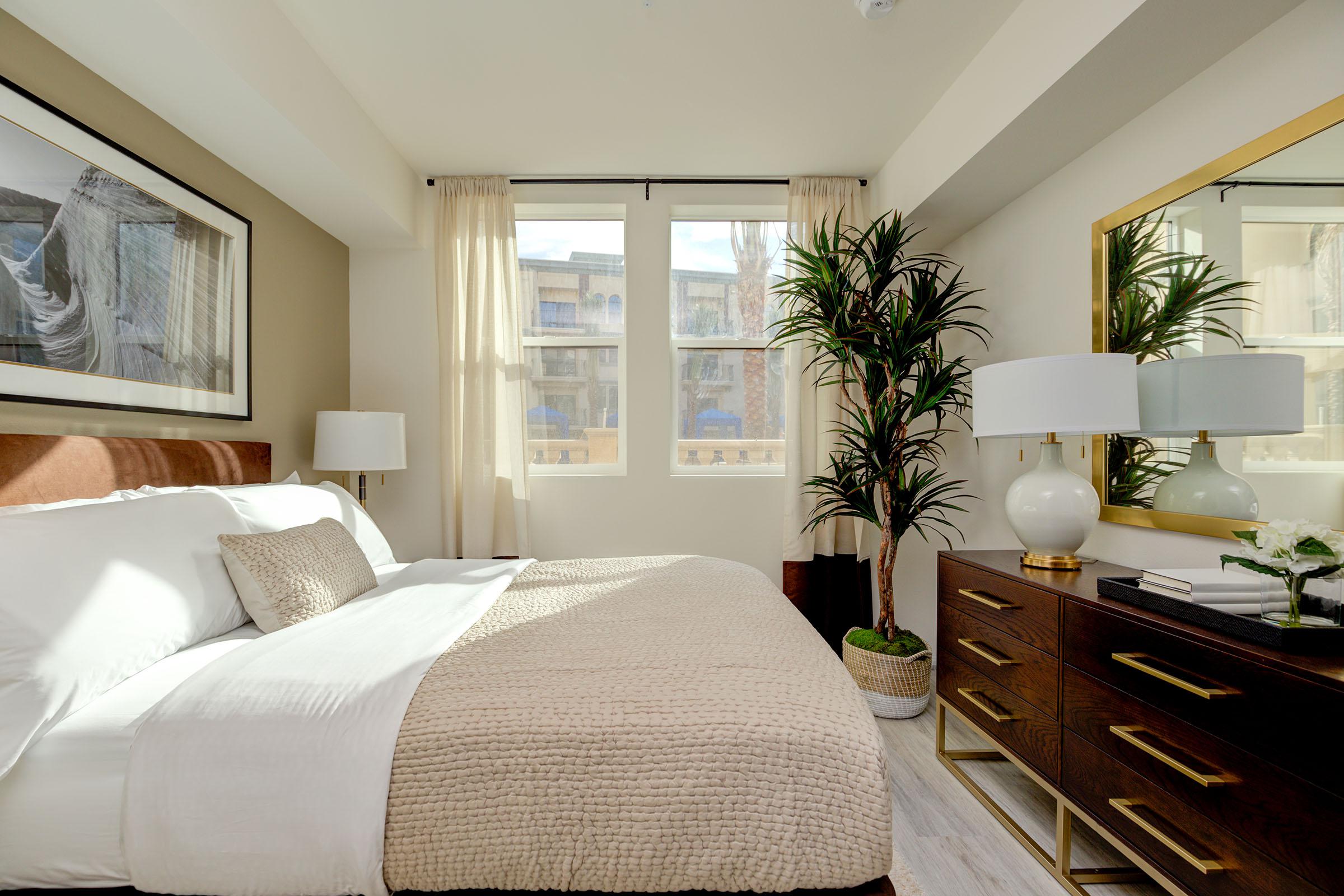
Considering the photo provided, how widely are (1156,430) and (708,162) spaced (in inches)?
93.3

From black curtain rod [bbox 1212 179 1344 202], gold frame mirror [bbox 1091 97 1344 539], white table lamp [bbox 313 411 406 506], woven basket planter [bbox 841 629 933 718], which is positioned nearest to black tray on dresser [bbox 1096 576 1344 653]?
gold frame mirror [bbox 1091 97 1344 539]

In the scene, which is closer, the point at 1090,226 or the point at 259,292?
the point at 1090,226

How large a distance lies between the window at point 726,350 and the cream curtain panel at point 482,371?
92 centimetres

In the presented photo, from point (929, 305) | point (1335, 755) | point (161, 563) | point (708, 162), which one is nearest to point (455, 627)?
point (161, 563)

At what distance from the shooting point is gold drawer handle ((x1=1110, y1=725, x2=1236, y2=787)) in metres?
1.17

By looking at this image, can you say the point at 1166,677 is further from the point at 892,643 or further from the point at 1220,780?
the point at 892,643

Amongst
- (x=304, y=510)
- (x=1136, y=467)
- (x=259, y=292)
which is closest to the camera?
(x=1136, y=467)

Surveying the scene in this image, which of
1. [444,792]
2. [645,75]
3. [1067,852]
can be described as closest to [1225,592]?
[1067,852]

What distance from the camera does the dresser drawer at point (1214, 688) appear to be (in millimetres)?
1009

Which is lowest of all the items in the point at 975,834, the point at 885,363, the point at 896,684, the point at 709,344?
the point at 975,834

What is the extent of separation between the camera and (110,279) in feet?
6.09

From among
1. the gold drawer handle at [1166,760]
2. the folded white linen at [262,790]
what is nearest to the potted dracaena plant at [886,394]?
the gold drawer handle at [1166,760]

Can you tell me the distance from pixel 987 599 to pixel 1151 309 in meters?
1.02

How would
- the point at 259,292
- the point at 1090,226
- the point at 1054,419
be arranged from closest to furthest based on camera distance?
the point at 1054,419 → the point at 1090,226 → the point at 259,292
